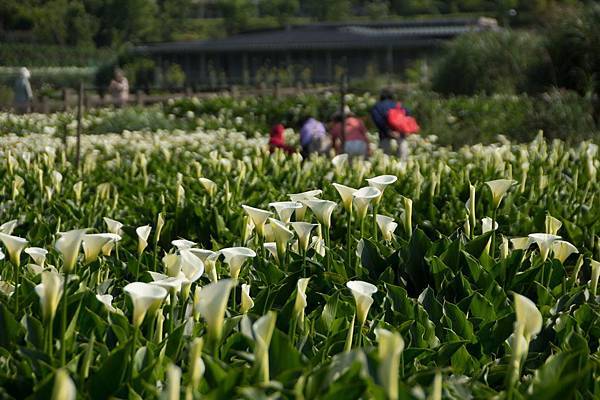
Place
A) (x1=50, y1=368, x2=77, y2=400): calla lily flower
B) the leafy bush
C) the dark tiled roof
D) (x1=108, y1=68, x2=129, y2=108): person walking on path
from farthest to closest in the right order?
the dark tiled roof < the leafy bush < (x1=108, y1=68, x2=129, y2=108): person walking on path < (x1=50, y1=368, x2=77, y2=400): calla lily flower

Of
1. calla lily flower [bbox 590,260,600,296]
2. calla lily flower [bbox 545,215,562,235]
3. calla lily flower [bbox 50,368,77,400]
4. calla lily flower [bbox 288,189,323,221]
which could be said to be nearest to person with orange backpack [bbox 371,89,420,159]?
calla lily flower [bbox 288,189,323,221]

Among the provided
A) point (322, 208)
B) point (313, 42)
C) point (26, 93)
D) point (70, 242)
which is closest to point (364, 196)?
point (322, 208)

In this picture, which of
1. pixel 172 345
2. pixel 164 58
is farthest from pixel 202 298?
pixel 164 58

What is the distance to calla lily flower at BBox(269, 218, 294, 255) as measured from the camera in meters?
3.17

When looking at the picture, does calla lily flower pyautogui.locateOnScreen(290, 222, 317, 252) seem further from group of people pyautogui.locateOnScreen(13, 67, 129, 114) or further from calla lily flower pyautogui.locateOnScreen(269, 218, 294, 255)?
group of people pyautogui.locateOnScreen(13, 67, 129, 114)

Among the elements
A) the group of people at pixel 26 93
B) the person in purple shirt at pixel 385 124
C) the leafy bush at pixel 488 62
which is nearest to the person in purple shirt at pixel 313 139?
the person in purple shirt at pixel 385 124

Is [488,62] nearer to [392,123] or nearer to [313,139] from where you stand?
[392,123]

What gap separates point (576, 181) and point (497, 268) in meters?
2.73

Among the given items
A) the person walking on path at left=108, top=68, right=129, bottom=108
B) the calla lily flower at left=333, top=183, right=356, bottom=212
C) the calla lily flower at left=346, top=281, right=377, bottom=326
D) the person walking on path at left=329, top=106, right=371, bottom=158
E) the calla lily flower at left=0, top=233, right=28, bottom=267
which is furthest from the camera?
the person walking on path at left=108, top=68, right=129, bottom=108

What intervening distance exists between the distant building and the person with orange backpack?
1013 inches

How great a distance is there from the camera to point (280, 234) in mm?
3244

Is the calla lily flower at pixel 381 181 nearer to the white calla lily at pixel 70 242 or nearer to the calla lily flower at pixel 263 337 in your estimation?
the white calla lily at pixel 70 242

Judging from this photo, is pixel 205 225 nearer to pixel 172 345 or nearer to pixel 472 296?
pixel 472 296

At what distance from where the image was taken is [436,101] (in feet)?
57.7
